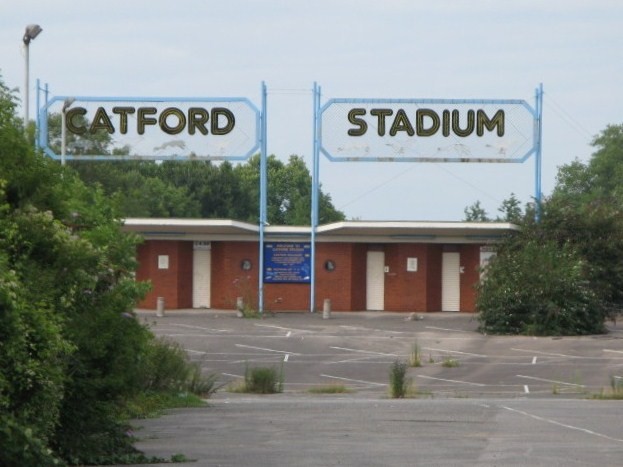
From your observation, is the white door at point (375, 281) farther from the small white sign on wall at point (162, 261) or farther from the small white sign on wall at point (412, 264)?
the small white sign on wall at point (162, 261)

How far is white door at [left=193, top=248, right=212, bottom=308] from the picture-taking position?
53250 millimetres

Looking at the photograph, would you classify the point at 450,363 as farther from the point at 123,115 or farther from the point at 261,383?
the point at 123,115

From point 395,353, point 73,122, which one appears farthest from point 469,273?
point 73,122

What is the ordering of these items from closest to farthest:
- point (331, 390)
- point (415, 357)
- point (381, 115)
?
point (331, 390)
point (415, 357)
point (381, 115)

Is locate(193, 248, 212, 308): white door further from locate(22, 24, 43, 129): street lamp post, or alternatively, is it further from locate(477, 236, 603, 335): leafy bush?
locate(22, 24, 43, 129): street lamp post

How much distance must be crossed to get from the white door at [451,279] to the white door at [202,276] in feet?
29.8

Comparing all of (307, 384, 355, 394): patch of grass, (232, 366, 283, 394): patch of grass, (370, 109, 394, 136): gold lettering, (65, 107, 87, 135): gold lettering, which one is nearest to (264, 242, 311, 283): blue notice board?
(370, 109, 394, 136): gold lettering

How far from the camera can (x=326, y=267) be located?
173 ft

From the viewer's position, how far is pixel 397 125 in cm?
5181

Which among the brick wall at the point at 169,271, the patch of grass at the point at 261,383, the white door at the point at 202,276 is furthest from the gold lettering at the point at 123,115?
the patch of grass at the point at 261,383

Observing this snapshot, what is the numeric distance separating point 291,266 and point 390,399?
80.5 ft

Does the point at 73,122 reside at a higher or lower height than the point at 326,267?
higher

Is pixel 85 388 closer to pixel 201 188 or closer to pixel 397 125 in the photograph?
pixel 397 125

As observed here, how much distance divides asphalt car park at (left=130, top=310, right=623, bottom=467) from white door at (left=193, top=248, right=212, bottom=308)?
1.64 meters
